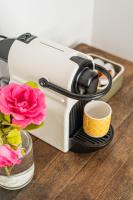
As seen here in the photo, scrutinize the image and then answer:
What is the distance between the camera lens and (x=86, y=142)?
0.77m

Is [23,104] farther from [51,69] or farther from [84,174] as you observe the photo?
[84,174]

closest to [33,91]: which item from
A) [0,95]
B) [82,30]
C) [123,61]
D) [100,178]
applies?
[0,95]

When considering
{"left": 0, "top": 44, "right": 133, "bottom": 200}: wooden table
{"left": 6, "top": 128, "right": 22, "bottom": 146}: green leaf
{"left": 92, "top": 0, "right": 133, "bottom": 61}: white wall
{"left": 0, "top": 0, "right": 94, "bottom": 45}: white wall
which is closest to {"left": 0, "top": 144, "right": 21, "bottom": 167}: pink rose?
{"left": 6, "top": 128, "right": 22, "bottom": 146}: green leaf

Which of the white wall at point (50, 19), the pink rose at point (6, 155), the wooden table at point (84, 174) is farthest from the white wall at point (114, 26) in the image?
the pink rose at point (6, 155)

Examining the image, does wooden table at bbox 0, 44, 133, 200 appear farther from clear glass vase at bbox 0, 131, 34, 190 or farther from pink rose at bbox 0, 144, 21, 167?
pink rose at bbox 0, 144, 21, 167

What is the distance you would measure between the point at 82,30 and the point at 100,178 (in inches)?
25.7

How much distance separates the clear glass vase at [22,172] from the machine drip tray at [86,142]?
121mm

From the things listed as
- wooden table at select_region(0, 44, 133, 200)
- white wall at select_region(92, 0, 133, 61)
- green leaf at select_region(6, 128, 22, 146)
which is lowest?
wooden table at select_region(0, 44, 133, 200)

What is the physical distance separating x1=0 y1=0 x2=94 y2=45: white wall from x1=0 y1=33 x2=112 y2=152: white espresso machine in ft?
0.38

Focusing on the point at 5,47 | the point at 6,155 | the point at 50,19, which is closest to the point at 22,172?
the point at 6,155

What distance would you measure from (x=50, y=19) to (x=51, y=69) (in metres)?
0.39

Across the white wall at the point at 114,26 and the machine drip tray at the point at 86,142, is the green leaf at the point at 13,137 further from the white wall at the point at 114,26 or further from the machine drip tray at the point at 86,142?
the white wall at the point at 114,26

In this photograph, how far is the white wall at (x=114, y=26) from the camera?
3.72 feet

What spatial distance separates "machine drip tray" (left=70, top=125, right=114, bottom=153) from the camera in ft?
2.50
